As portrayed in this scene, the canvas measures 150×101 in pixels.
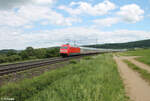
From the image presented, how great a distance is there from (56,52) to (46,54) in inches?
126

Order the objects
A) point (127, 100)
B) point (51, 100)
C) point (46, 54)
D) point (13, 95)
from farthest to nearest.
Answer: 1. point (46, 54)
2. point (13, 95)
3. point (127, 100)
4. point (51, 100)

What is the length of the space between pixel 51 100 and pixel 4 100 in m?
2.15

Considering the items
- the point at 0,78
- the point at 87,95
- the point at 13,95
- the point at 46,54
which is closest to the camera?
the point at 87,95

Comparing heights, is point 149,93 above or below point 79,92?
below

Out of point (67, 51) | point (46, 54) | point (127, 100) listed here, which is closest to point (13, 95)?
point (127, 100)

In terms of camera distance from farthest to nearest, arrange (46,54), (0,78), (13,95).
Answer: (46,54), (0,78), (13,95)

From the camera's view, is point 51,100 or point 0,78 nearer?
point 51,100

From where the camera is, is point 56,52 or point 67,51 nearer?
point 67,51

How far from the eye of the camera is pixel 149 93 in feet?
19.2

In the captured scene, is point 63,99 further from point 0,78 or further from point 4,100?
point 0,78

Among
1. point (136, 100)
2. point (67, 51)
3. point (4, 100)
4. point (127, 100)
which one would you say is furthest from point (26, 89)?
point (67, 51)

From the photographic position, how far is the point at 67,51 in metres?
27.0

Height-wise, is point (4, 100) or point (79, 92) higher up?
point (79, 92)

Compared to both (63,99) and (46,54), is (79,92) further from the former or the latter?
(46,54)
